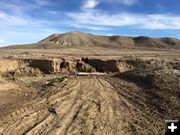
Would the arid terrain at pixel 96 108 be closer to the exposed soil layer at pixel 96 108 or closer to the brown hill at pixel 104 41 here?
the exposed soil layer at pixel 96 108

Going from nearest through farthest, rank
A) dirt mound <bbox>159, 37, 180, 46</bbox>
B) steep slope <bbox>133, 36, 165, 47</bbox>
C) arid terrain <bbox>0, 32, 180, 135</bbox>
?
arid terrain <bbox>0, 32, 180, 135</bbox> → steep slope <bbox>133, 36, 165, 47</bbox> → dirt mound <bbox>159, 37, 180, 46</bbox>

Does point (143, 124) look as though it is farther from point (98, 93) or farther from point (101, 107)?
point (98, 93)

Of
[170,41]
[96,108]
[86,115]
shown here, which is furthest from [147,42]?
[86,115]

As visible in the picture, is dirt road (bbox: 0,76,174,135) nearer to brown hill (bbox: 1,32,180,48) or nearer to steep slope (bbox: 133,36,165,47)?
brown hill (bbox: 1,32,180,48)

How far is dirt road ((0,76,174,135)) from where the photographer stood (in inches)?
481

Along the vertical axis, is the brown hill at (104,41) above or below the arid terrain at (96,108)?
above

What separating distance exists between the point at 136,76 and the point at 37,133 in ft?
49.9

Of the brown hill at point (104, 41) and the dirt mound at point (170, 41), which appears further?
the dirt mound at point (170, 41)

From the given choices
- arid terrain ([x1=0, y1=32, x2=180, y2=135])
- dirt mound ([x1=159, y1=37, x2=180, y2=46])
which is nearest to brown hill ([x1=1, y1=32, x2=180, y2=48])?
dirt mound ([x1=159, y1=37, x2=180, y2=46])

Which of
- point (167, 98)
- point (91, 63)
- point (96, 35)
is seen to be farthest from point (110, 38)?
point (167, 98)

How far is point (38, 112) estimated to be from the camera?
14688 mm

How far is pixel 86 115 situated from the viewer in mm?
14117

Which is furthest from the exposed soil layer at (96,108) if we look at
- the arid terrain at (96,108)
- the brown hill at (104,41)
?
the brown hill at (104,41)

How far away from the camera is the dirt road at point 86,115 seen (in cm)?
1222
